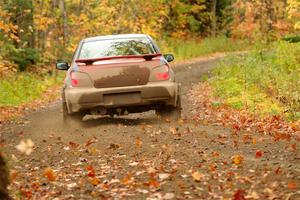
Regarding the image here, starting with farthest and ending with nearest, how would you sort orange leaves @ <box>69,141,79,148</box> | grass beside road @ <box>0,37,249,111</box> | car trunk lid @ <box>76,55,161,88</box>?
grass beside road @ <box>0,37,249,111</box> → car trunk lid @ <box>76,55,161,88</box> → orange leaves @ <box>69,141,79,148</box>

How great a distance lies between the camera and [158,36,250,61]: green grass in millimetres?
35928

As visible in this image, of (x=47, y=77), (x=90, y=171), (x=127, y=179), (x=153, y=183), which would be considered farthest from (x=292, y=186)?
(x=47, y=77)

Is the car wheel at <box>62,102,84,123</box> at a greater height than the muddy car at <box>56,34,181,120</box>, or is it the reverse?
the muddy car at <box>56,34,181,120</box>

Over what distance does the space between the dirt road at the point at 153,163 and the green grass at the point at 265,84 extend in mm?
2719

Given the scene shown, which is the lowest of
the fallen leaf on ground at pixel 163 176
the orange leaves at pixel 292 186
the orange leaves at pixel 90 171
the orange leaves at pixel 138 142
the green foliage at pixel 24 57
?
the green foliage at pixel 24 57

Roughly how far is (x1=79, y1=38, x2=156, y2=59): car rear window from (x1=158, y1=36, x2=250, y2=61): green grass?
23.0 metres

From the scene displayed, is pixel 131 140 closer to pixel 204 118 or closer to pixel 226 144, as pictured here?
pixel 226 144

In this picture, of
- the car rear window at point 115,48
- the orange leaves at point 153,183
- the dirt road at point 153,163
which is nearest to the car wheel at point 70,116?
the dirt road at point 153,163

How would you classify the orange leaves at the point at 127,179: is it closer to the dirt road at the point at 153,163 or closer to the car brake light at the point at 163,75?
the dirt road at the point at 153,163

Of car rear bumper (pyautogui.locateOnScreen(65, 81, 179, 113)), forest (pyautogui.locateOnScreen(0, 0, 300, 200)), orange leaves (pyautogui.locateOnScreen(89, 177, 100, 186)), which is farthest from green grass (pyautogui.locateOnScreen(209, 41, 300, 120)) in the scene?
orange leaves (pyautogui.locateOnScreen(89, 177, 100, 186))

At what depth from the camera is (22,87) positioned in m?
19.8

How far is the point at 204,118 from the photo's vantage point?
512 inches

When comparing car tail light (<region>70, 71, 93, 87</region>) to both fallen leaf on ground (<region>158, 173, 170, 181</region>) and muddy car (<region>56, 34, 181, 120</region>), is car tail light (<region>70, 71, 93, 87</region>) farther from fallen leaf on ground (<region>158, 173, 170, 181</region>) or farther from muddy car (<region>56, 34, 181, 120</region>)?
fallen leaf on ground (<region>158, 173, 170, 181</region>)

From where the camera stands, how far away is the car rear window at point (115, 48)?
11430 millimetres
